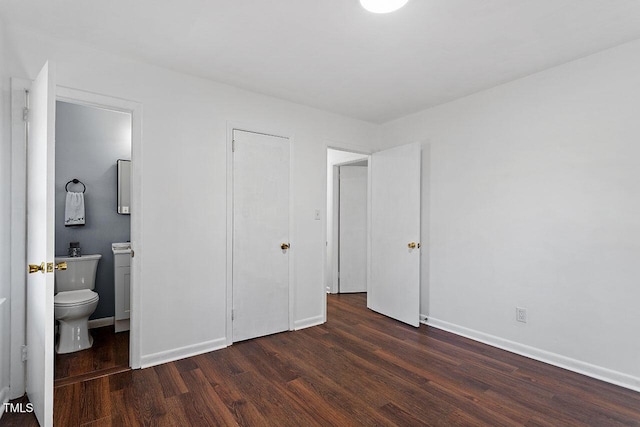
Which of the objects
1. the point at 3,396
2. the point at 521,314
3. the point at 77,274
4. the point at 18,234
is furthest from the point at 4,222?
the point at 521,314

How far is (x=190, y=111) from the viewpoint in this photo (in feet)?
9.14

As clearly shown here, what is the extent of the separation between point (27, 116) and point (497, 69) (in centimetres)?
348

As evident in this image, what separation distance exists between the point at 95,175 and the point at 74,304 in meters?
1.45

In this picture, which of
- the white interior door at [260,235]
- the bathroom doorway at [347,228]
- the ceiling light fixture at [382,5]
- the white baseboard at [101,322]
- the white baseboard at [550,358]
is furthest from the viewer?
the bathroom doorway at [347,228]

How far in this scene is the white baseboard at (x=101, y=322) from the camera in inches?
136

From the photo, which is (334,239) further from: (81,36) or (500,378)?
(81,36)

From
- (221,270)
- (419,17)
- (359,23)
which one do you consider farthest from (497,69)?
(221,270)

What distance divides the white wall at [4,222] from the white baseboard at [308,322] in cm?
222

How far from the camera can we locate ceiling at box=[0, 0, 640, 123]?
6.23ft

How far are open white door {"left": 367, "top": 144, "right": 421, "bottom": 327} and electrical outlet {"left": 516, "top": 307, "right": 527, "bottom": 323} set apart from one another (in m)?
0.96

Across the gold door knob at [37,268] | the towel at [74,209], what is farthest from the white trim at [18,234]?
the towel at [74,209]

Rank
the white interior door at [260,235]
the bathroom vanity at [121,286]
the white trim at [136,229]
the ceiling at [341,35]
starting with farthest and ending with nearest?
the bathroom vanity at [121,286]
the white interior door at [260,235]
the white trim at [136,229]
the ceiling at [341,35]

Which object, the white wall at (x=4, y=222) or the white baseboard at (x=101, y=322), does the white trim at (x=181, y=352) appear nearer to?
the white wall at (x=4, y=222)

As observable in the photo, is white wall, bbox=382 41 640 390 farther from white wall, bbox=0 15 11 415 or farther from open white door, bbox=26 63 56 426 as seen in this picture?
white wall, bbox=0 15 11 415
